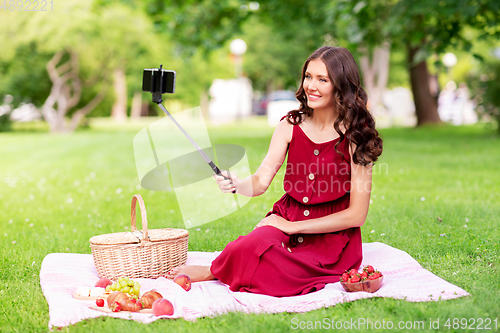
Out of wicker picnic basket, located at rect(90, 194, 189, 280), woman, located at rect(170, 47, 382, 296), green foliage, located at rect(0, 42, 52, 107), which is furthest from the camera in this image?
green foliage, located at rect(0, 42, 52, 107)

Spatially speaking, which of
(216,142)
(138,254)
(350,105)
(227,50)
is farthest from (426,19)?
(227,50)

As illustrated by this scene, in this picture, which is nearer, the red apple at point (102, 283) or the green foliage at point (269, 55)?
the red apple at point (102, 283)

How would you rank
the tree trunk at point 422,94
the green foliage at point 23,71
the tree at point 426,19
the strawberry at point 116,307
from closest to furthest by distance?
→ the strawberry at point 116,307 → the tree at point 426,19 → the tree trunk at point 422,94 → the green foliage at point 23,71

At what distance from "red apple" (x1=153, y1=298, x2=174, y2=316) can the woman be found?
0.52 meters

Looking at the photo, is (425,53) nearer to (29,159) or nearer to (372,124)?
(372,124)

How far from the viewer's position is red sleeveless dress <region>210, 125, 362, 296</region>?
336 cm

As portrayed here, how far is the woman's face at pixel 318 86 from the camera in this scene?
346 centimetres

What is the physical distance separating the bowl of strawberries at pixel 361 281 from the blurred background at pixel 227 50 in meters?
1.61

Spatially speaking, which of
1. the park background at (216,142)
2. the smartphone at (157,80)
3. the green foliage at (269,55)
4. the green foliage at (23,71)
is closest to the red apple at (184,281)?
the park background at (216,142)

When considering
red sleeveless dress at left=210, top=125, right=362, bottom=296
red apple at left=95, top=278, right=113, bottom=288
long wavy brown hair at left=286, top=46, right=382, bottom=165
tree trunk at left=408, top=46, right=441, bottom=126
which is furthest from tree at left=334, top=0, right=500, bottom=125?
red apple at left=95, top=278, right=113, bottom=288

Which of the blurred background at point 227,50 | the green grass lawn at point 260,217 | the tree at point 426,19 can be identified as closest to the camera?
the green grass lawn at point 260,217

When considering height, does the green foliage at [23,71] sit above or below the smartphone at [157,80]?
above

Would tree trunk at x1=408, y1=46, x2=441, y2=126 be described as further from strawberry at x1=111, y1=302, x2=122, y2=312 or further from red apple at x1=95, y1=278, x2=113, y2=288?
strawberry at x1=111, y1=302, x2=122, y2=312

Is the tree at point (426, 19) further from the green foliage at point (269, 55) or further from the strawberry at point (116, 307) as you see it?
the green foliage at point (269, 55)
